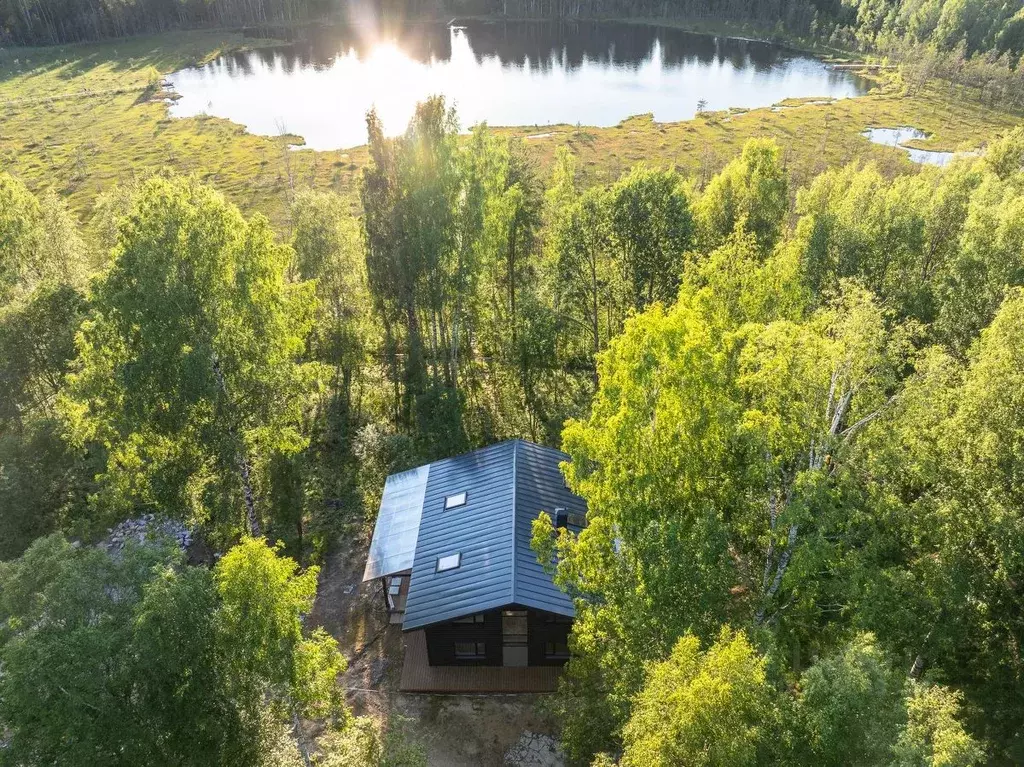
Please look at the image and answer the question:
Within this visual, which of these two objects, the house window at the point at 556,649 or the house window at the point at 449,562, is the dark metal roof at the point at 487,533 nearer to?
the house window at the point at 449,562

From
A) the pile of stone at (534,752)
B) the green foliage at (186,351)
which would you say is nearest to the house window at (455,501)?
the green foliage at (186,351)

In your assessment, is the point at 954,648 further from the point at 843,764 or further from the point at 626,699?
the point at 626,699

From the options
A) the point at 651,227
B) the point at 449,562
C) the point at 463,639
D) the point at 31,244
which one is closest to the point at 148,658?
the point at 449,562

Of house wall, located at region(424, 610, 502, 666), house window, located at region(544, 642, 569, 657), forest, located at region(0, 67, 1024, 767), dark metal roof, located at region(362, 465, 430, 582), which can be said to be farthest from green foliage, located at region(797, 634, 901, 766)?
dark metal roof, located at region(362, 465, 430, 582)

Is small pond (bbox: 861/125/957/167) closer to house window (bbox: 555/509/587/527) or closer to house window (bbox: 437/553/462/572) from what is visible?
house window (bbox: 555/509/587/527)

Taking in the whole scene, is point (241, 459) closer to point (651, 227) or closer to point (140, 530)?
point (140, 530)
